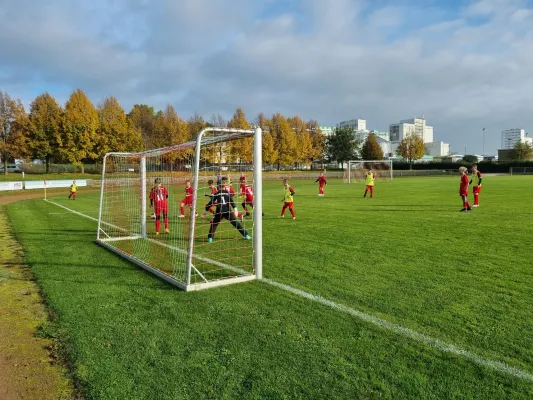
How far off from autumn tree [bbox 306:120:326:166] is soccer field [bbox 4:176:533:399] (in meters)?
72.7

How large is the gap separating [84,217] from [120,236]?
620 cm

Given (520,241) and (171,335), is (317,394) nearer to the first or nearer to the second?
(171,335)

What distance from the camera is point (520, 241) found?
9188 mm

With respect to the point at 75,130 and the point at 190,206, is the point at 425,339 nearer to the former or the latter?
the point at 190,206

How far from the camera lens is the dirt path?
11.7 ft

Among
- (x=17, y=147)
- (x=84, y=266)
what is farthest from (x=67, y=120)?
(x=84, y=266)

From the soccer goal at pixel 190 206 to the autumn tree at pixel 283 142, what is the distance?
57.7 m

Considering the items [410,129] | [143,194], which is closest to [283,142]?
[143,194]

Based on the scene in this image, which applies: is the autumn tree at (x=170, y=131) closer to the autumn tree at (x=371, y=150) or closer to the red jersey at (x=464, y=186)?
the red jersey at (x=464, y=186)

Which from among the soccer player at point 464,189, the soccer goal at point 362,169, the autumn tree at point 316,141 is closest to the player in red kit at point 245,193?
the soccer player at point 464,189

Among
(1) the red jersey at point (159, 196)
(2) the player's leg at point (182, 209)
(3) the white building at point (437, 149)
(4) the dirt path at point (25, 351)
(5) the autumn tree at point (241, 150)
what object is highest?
(3) the white building at point (437, 149)

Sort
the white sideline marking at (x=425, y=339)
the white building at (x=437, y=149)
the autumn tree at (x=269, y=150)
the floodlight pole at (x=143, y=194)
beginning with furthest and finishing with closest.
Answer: the white building at (x=437, y=149) → the autumn tree at (x=269, y=150) → the floodlight pole at (x=143, y=194) → the white sideline marking at (x=425, y=339)

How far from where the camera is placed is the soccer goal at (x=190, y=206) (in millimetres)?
6738

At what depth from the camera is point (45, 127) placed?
156 feet
